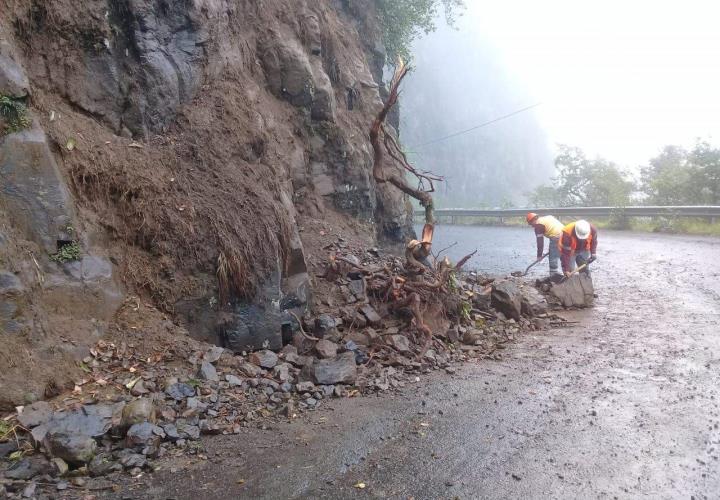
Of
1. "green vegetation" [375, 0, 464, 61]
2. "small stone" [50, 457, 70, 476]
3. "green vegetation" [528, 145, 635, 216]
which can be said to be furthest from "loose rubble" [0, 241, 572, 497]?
"green vegetation" [528, 145, 635, 216]

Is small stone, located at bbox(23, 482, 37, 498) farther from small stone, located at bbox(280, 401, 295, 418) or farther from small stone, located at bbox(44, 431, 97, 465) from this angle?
small stone, located at bbox(280, 401, 295, 418)

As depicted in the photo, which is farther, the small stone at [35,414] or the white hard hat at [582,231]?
the white hard hat at [582,231]

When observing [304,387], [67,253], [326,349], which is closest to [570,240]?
[326,349]

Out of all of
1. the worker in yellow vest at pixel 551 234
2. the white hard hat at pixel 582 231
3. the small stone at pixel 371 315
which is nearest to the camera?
the small stone at pixel 371 315

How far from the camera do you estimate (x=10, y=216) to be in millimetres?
4262

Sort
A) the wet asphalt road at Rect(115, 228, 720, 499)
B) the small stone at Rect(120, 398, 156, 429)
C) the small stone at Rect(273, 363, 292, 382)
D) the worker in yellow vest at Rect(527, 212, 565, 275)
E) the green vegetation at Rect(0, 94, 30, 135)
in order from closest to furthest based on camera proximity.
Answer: the wet asphalt road at Rect(115, 228, 720, 499) < the small stone at Rect(120, 398, 156, 429) < the green vegetation at Rect(0, 94, 30, 135) < the small stone at Rect(273, 363, 292, 382) < the worker in yellow vest at Rect(527, 212, 565, 275)

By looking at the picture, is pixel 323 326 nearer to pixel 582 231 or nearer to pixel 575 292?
pixel 575 292

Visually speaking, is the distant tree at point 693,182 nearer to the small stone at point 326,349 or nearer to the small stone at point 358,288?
the small stone at point 358,288

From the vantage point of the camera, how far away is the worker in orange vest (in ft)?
31.7

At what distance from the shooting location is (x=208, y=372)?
4715mm

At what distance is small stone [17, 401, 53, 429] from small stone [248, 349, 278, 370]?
194 centimetres

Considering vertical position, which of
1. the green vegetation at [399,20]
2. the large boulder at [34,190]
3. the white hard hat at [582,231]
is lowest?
the white hard hat at [582,231]

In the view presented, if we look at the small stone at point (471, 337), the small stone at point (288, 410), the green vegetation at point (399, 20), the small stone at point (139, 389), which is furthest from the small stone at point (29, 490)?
the green vegetation at point (399, 20)

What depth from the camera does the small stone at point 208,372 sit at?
183 inches
